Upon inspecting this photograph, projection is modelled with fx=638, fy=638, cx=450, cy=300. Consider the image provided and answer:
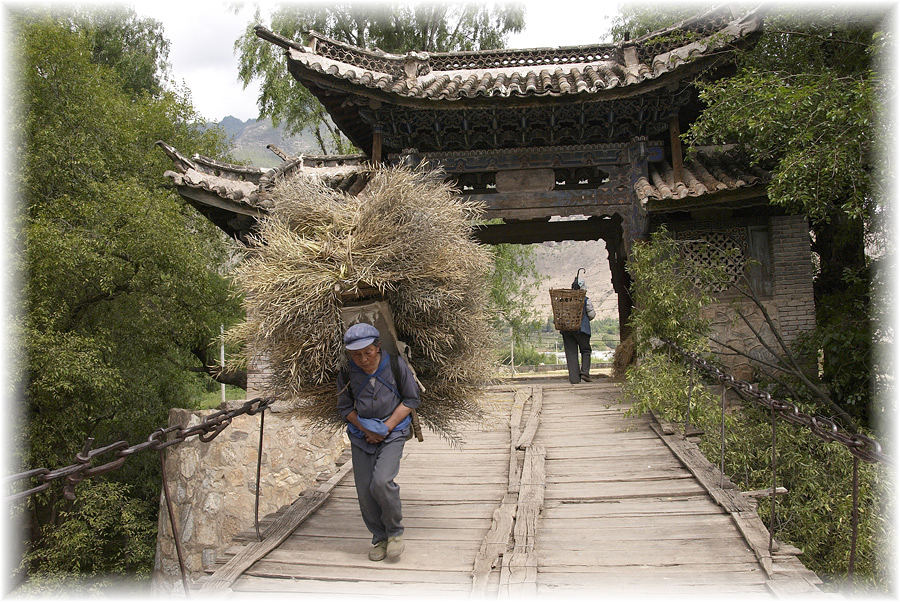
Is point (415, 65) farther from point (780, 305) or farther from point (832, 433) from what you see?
point (832, 433)

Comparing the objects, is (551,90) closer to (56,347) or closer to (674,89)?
(674,89)

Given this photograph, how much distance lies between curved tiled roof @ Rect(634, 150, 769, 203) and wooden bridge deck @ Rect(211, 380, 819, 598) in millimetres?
3138

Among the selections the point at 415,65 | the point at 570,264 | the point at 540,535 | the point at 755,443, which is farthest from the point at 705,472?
the point at 570,264

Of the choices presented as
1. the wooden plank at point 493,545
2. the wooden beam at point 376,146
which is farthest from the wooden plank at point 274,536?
the wooden beam at point 376,146

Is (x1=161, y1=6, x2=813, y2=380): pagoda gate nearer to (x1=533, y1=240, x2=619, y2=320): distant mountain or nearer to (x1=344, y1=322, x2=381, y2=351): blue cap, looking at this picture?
(x1=344, y1=322, x2=381, y2=351): blue cap

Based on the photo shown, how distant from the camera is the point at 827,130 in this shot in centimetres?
633

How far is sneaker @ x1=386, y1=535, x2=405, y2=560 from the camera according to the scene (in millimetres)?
4191

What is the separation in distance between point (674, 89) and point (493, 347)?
5150 millimetres

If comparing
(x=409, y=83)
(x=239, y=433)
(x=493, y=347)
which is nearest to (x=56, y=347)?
(x=239, y=433)

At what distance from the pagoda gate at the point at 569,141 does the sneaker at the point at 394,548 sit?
5.16m

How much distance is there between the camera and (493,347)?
4906 mm

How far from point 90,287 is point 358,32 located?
32.1 feet

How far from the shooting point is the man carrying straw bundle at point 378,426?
13.6 feet

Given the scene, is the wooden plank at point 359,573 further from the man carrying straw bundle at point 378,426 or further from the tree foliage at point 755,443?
the tree foliage at point 755,443
